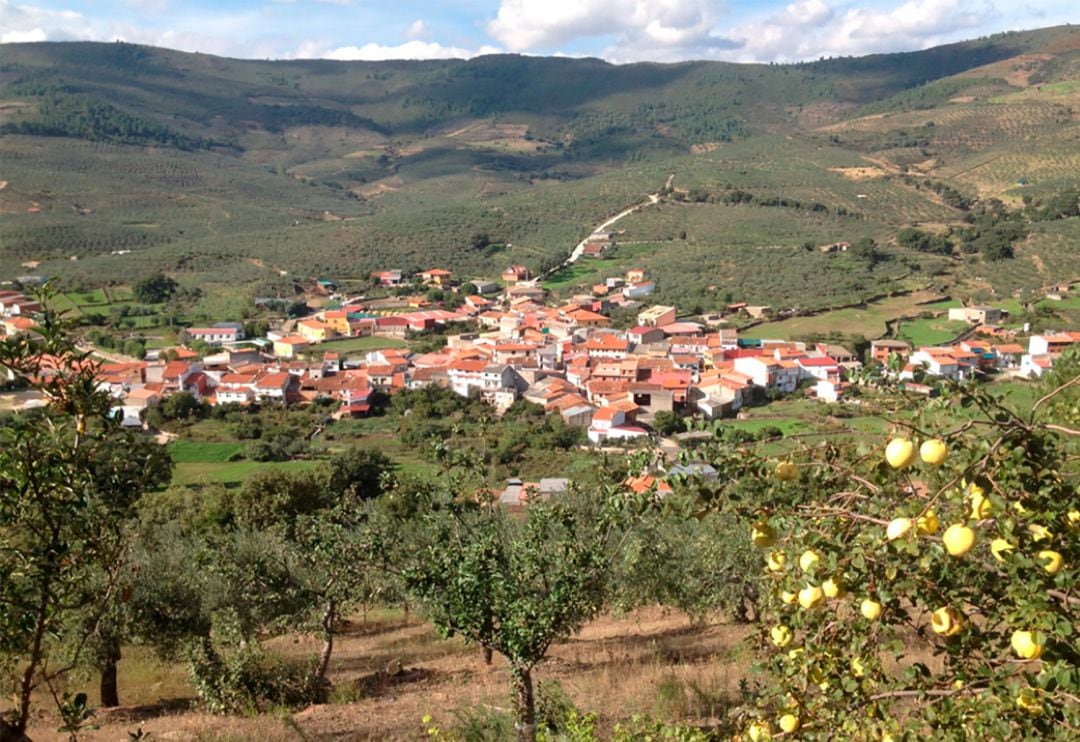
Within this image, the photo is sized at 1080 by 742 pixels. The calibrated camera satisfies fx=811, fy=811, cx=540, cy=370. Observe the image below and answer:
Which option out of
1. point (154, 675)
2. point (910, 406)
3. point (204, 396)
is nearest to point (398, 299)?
point (204, 396)

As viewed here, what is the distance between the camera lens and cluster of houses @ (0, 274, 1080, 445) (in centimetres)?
3031

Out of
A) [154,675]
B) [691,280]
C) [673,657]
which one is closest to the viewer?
[673,657]

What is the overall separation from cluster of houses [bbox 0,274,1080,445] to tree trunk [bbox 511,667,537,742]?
A: 2074 centimetres

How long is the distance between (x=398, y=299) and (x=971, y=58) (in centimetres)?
14062

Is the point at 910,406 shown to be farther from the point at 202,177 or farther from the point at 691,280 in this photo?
the point at 202,177

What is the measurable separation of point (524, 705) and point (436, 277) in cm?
4944

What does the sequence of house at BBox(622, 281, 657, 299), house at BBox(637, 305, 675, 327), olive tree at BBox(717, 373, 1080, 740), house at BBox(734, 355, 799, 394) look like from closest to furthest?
olive tree at BBox(717, 373, 1080, 740)
house at BBox(734, 355, 799, 394)
house at BBox(637, 305, 675, 327)
house at BBox(622, 281, 657, 299)

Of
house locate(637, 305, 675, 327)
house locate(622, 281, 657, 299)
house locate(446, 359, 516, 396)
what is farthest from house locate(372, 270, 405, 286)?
house locate(446, 359, 516, 396)

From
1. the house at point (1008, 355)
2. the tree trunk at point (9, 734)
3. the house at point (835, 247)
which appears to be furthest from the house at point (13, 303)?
Answer: the tree trunk at point (9, 734)

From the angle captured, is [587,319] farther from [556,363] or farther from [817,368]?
[817,368]

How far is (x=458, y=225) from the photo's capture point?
2569 inches

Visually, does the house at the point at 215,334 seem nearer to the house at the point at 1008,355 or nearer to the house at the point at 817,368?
the house at the point at 817,368

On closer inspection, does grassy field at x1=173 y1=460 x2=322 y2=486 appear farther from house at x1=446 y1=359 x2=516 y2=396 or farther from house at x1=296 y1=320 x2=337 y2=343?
house at x1=296 y1=320 x2=337 y2=343

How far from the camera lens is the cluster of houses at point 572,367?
30.3 meters
